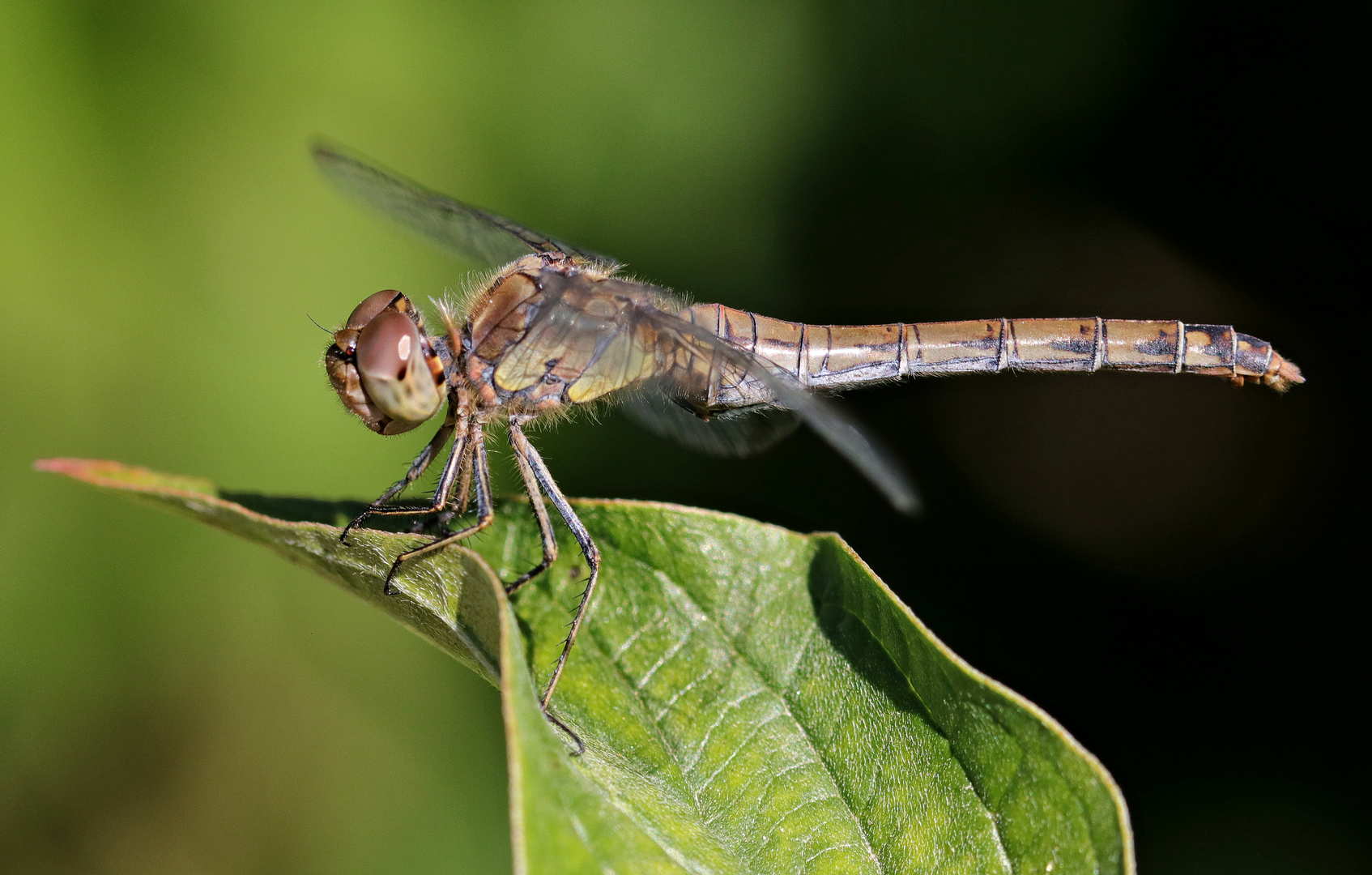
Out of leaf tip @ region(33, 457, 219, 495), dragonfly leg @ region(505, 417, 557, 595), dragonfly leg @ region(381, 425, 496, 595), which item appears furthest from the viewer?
dragonfly leg @ region(381, 425, 496, 595)

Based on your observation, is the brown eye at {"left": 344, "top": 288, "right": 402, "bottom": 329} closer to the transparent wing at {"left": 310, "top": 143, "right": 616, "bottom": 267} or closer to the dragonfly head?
the dragonfly head

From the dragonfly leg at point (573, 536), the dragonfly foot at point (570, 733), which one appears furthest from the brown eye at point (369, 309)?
the dragonfly foot at point (570, 733)

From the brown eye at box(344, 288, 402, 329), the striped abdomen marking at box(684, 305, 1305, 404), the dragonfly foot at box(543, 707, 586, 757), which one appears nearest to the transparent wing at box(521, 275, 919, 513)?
Result: the striped abdomen marking at box(684, 305, 1305, 404)

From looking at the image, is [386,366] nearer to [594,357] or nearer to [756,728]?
[594,357]

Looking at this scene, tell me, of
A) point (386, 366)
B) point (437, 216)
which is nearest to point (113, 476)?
point (386, 366)

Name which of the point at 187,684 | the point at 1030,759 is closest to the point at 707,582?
the point at 1030,759

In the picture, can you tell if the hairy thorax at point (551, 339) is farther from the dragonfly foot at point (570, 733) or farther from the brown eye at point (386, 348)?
the dragonfly foot at point (570, 733)
